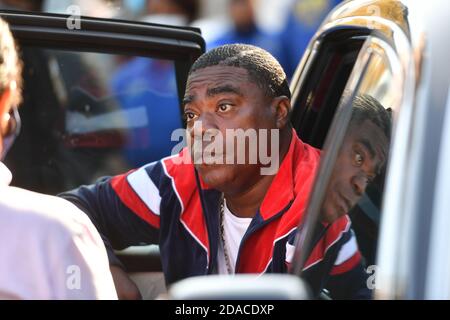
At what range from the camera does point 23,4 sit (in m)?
6.05

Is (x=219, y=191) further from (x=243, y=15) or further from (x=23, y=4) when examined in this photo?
(x=23, y=4)

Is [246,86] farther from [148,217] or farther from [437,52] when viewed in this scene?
[437,52]

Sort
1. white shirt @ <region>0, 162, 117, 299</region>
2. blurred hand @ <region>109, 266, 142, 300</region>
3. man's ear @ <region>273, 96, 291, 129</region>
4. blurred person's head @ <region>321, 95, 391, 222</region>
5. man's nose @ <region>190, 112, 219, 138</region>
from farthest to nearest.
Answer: blurred hand @ <region>109, 266, 142, 300</region> < man's ear @ <region>273, 96, 291, 129</region> < man's nose @ <region>190, 112, 219, 138</region> < blurred person's head @ <region>321, 95, 391, 222</region> < white shirt @ <region>0, 162, 117, 299</region>

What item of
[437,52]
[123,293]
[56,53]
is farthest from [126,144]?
[437,52]

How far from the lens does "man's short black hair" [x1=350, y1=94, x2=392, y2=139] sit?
7.75 ft

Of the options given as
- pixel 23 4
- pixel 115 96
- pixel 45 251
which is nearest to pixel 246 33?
pixel 23 4

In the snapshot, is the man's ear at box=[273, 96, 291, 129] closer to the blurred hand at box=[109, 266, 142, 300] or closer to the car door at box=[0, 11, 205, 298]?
the car door at box=[0, 11, 205, 298]

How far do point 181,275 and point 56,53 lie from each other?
100 cm

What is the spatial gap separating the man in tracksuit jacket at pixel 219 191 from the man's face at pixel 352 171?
59 centimetres

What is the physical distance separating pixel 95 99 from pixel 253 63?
1.14 metres

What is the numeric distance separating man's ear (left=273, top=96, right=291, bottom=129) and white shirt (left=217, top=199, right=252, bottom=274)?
31 cm

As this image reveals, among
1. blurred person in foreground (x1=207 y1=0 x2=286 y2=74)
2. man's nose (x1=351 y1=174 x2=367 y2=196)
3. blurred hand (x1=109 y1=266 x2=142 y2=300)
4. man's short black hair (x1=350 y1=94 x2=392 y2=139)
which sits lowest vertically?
blurred hand (x1=109 y1=266 x2=142 y2=300)

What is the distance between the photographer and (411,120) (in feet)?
6.75

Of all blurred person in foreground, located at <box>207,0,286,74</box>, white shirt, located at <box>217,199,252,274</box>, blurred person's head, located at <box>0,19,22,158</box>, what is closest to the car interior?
white shirt, located at <box>217,199,252,274</box>
